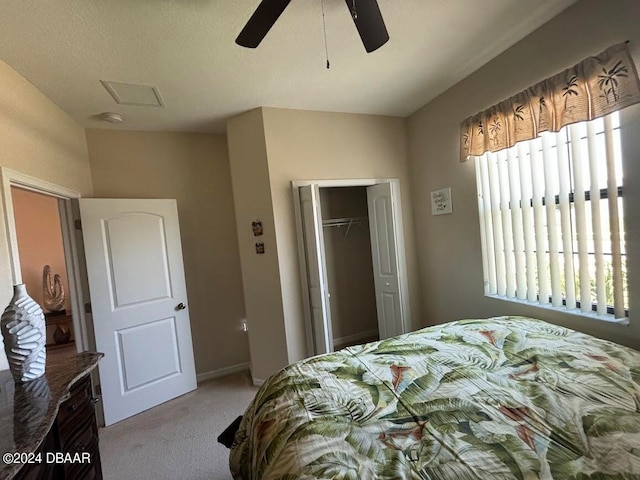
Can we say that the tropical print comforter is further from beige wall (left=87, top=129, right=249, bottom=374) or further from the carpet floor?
beige wall (left=87, top=129, right=249, bottom=374)

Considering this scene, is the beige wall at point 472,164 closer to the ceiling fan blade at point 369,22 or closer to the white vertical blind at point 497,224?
the white vertical blind at point 497,224

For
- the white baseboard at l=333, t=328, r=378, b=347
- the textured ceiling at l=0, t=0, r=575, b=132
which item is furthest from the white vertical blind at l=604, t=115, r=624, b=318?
the white baseboard at l=333, t=328, r=378, b=347

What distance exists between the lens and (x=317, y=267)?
2.74 meters

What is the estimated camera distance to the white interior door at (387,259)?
317 centimetres

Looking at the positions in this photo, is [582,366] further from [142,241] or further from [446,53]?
[142,241]

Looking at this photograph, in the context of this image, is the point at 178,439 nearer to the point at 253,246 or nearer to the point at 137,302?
the point at 137,302

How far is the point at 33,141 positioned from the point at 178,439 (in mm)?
2346

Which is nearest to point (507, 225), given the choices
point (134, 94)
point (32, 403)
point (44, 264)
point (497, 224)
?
point (497, 224)

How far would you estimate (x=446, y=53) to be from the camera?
7.27ft

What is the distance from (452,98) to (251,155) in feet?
6.29

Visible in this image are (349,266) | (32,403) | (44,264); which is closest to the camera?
(32,403)

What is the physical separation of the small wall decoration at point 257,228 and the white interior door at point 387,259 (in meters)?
1.26

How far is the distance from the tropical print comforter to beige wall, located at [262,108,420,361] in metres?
1.33

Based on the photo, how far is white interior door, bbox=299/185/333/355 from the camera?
2.74 meters
